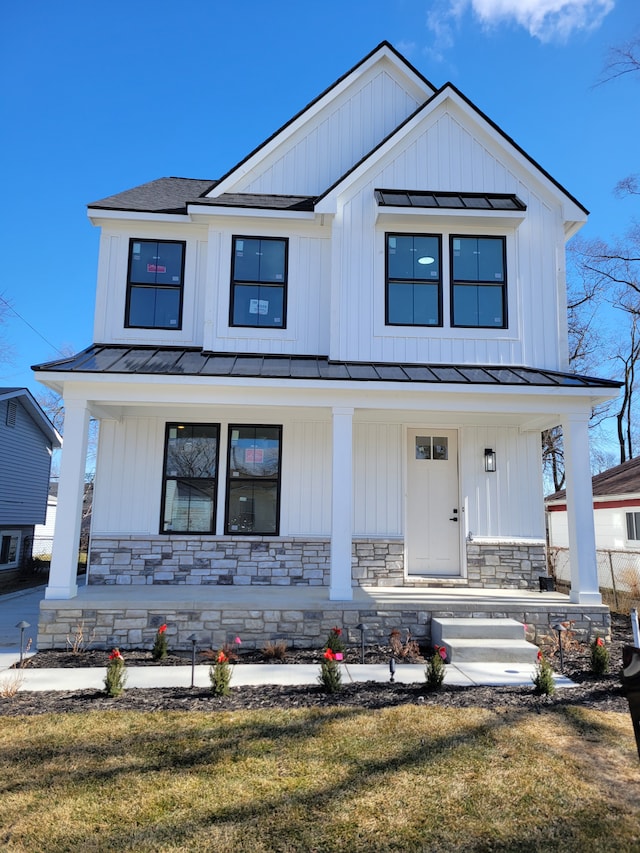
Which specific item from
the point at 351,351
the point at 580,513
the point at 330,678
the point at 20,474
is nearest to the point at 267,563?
the point at 351,351

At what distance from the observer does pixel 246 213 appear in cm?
888

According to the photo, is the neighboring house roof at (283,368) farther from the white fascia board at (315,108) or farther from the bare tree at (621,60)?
the bare tree at (621,60)

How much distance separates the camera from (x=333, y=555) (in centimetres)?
738

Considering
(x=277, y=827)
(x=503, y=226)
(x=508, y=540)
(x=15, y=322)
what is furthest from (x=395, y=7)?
(x=15, y=322)

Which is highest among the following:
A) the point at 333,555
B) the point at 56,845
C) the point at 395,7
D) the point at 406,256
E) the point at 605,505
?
the point at 395,7

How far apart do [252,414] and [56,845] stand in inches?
260

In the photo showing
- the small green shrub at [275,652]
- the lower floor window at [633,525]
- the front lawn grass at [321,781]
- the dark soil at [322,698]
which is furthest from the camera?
the lower floor window at [633,525]

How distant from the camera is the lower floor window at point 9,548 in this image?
17.1 meters

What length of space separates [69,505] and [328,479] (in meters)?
3.83

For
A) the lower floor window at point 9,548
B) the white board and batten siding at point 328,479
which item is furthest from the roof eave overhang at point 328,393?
the lower floor window at point 9,548

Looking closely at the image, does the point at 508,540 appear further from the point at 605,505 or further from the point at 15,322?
the point at 15,322

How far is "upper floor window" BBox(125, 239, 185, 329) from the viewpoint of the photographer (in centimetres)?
927

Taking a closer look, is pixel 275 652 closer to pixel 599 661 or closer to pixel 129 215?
pixel 599 661

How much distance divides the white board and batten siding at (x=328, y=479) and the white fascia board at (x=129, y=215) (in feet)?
10.6
